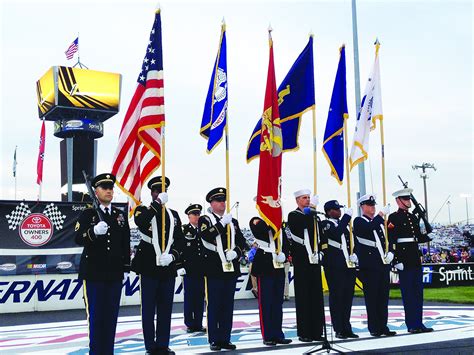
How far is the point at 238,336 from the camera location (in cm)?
810

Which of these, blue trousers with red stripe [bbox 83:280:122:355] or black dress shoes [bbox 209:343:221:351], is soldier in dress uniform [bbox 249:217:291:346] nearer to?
black dress shoes [bbox 209:343:221:351]

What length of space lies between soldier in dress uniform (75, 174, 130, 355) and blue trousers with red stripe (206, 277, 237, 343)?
146 centimetres

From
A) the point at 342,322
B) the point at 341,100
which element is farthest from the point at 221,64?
the point at 342,322

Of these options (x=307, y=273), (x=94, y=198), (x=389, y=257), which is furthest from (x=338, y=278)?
(x=94, y=198)

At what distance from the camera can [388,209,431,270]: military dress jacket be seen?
26.7ft

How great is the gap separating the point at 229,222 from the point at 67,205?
306 inches

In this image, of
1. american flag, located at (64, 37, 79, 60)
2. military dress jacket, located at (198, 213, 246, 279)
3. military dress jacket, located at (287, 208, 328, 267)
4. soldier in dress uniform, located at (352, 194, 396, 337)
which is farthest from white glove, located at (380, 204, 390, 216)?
american flag, located at (64, 37, 79, 60)

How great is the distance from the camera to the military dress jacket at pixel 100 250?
18.6 feet

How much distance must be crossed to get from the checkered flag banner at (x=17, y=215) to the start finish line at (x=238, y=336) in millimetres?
3193

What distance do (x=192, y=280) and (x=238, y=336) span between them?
1.55 meters

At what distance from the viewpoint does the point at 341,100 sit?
8.59 meters

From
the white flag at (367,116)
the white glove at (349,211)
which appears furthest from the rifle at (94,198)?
the white flag at (367,116)

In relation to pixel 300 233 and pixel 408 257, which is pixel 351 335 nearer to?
pixel 408 257

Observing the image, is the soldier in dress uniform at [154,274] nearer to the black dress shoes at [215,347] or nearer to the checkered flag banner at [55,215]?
the black dress shoes at [215,347]
